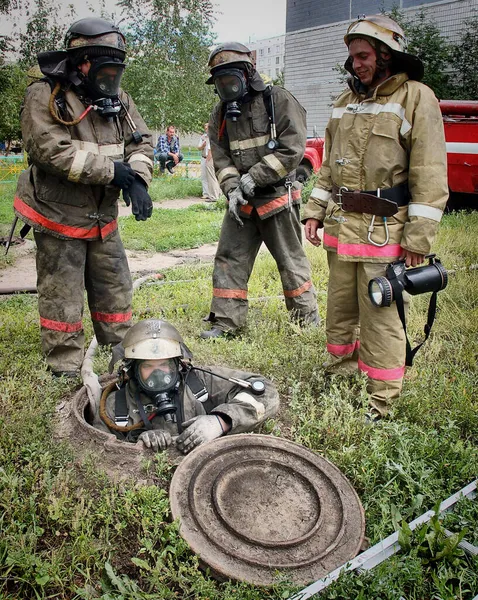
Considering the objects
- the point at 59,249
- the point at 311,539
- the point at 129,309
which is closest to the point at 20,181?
the point at 59,249

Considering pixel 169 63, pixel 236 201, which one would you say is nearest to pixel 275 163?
pixel 236 201

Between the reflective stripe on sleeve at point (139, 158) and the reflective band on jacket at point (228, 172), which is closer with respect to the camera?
Result: the reflective stripe on sleeve at point (139, 158)

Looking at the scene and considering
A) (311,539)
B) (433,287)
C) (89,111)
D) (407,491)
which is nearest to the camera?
(311,539)

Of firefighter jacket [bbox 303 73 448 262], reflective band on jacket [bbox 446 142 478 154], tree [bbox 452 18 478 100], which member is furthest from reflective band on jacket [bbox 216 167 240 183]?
tree [bbox 452 18 478 100]

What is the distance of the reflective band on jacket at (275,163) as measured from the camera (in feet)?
15.7

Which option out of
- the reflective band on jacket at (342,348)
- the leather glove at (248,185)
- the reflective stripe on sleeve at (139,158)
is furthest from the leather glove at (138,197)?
the reflective band on jacket at (342,348)

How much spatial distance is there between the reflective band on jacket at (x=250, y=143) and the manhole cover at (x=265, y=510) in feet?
8.98

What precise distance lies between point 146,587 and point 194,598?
23 cm

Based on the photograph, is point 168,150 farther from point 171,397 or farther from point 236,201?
point 171,397

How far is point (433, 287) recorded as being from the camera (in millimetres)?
3594

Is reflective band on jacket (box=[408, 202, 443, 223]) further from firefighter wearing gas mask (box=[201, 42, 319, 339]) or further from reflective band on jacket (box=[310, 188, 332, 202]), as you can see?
firefighter wearing gas mask (box=[201, 42, 319, 339])

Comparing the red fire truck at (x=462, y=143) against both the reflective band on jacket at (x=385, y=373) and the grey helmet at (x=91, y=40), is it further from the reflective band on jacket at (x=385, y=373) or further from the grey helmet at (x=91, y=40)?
the reflective band on jacket at (x=385, y=373)

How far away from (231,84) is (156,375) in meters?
2.63

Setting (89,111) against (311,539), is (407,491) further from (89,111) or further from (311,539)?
(89,111)
